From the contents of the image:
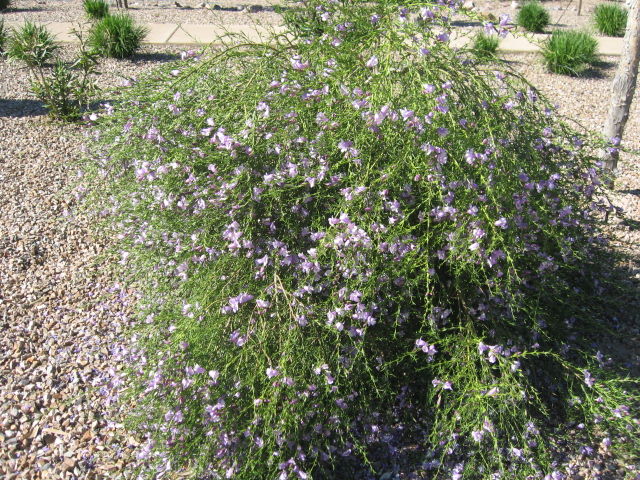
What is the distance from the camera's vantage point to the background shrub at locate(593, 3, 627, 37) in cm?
942

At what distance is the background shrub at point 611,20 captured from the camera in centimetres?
942

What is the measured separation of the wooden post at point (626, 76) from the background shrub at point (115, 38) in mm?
5771

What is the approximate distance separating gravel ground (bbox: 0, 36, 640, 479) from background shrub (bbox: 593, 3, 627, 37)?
395cm

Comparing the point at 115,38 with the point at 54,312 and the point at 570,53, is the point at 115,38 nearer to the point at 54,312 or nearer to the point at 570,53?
the point at 54,312

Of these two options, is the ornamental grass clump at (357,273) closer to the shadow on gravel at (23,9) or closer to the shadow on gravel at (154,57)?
the shadow on gravel at (154,57)

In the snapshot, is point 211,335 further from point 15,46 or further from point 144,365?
point 15,46

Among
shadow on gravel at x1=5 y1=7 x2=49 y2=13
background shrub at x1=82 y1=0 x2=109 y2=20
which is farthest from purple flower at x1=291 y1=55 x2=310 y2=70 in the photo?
shadow on gravel at x1=5 y1=7 x2=49 y2=13

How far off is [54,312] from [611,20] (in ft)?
29.6

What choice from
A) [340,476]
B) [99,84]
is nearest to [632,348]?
[340,476]

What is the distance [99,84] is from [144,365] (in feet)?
16.5

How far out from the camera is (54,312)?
3.82 m

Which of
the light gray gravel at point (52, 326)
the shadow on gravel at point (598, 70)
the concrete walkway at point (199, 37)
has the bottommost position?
the light gray gravel at point (52, 326)

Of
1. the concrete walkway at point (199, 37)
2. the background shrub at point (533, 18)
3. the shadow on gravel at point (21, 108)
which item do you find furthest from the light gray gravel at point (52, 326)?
the background shrub at point (533, 18)

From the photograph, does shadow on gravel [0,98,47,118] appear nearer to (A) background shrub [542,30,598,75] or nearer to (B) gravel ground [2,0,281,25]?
(B) gravel ground [2,0,281,25]
